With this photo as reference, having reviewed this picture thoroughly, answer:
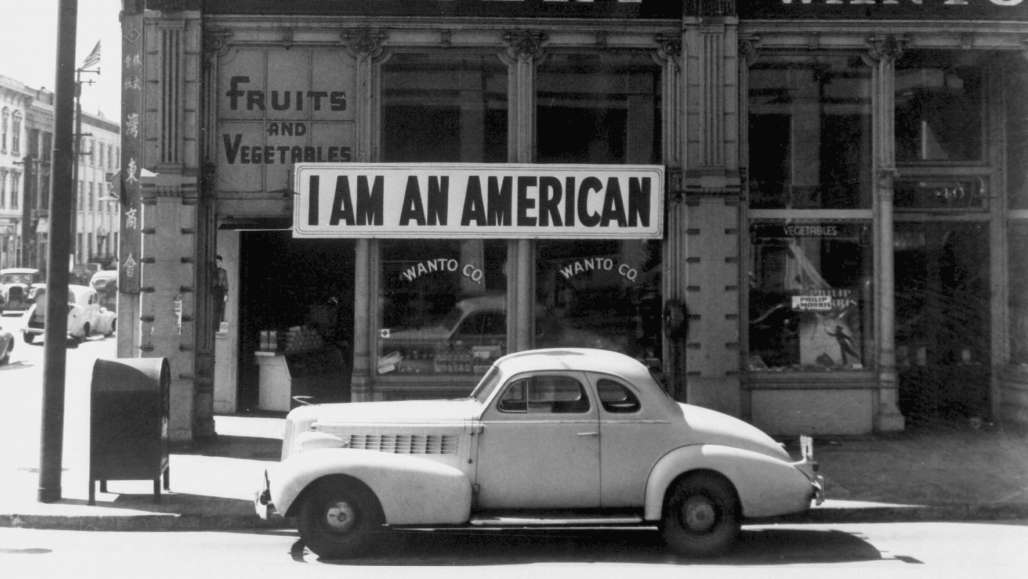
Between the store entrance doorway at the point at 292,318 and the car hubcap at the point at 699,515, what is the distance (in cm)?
805

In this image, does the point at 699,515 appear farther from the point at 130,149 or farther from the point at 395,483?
the point at 130,149

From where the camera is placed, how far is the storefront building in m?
13.2

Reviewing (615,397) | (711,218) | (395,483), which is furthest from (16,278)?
(615,397)

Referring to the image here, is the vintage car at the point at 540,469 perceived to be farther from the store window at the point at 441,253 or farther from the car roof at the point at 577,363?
the store window at the point at 441,253

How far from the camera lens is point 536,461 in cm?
832

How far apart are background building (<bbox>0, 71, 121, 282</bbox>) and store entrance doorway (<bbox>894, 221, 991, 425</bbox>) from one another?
52.6 meters

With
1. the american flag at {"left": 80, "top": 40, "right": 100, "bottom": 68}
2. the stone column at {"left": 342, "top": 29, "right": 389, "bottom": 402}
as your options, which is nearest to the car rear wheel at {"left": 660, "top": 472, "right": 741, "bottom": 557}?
the stone column at {"left": 342, "top": 29, "right": 389, "bottom": 402}

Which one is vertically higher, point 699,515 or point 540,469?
point 540,469

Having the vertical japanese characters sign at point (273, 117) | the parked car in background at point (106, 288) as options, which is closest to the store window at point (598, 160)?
the vertical japanese characters sign at point (273, 117)

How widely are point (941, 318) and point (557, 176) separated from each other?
5662 mm

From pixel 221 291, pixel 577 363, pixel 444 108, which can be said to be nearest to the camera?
pixel 577 363

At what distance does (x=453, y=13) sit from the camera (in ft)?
43.8

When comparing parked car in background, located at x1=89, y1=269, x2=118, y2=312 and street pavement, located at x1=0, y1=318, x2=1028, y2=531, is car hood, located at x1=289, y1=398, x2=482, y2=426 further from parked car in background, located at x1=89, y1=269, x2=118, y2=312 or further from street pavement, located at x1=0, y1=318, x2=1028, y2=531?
parked car in background, located at x1=89, y1=269, x2=118, y2=312

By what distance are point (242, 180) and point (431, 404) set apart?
18.6 ft
